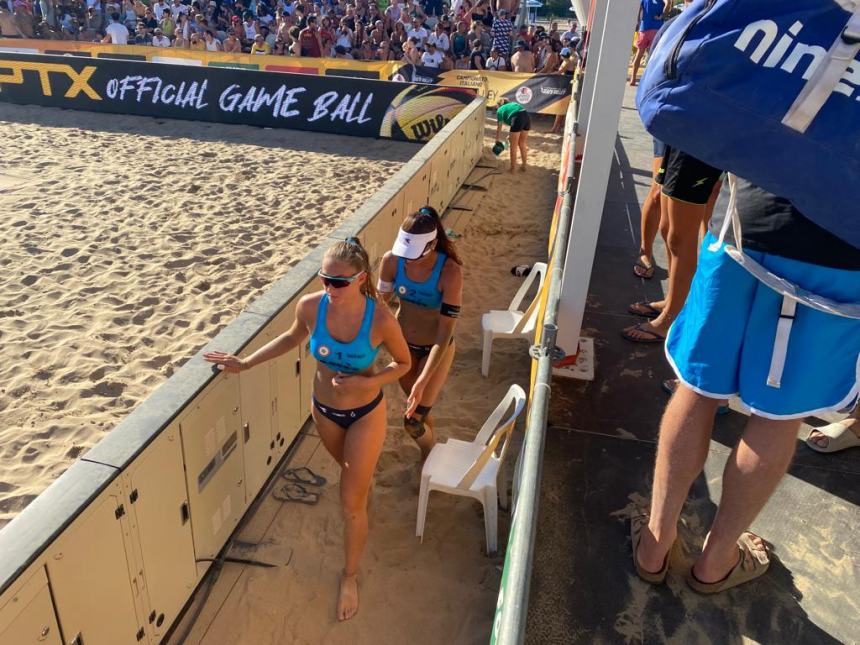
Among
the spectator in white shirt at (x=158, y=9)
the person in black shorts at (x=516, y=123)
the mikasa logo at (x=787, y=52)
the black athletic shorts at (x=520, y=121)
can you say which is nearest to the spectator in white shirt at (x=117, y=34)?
the spectator in white shirt at (x=158, y=9)

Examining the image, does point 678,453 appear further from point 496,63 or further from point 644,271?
point 496,63

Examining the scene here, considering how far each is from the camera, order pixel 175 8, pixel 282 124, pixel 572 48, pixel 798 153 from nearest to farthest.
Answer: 1. pixel 798 153
2. pixel 282 124
3. pixel 572 48
4. pixel 175 8

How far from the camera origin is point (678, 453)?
7.72ft

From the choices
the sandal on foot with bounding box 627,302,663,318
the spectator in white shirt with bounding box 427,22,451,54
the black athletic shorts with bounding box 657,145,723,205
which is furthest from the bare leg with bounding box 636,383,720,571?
the spectator in white shirt with bounding box 427,22,451,54

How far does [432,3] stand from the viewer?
73.3ft

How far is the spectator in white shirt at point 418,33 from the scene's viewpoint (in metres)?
17.5

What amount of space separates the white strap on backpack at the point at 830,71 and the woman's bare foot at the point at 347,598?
2.81 metres

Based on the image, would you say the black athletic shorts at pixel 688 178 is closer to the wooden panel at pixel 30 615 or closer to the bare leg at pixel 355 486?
the bare leg at pixel 355 486

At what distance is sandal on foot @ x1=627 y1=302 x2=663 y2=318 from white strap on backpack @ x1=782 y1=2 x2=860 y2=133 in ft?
10.1

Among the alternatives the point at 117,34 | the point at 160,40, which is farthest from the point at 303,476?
the point at 117,34

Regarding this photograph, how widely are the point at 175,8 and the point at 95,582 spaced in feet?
75.3

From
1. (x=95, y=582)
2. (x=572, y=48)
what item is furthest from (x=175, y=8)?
(x=95, y=582)

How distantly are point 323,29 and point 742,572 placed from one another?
18.7 meters

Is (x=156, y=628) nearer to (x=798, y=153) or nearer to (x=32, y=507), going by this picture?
(x=32, y=507)
